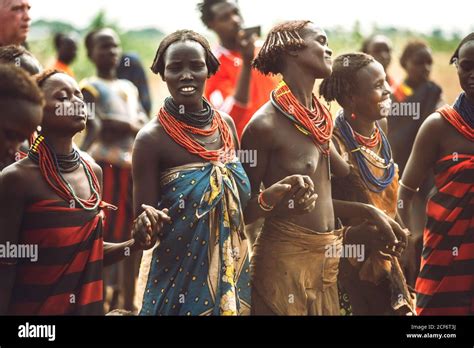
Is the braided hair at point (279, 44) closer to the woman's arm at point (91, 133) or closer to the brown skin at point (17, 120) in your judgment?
the brown skin at point (17, 120)

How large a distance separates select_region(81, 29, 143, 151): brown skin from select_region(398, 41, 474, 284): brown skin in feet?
9.98

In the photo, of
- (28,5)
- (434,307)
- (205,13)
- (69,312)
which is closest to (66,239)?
(69,312)

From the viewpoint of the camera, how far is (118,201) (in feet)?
27.2

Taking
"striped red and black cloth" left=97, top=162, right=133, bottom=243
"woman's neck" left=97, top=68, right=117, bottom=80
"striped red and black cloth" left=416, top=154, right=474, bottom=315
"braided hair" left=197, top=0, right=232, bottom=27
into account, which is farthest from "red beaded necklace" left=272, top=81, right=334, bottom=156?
"woman's neck" left=97, top=68, right=117, bottom=80

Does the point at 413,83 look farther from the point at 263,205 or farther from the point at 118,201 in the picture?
the point at 263,205

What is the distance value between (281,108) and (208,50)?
20.6 inches

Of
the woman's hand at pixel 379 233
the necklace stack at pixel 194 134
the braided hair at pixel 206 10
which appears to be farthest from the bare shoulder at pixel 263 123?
the braided hair at pixel 206 10

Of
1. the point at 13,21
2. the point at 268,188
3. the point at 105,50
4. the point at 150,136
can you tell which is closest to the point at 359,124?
the point at 268,188

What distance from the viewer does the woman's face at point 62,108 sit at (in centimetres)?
501

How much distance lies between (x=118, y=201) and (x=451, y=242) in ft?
10.6

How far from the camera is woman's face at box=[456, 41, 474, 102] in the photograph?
5.97 meters

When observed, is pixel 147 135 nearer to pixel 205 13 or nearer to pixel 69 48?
pixel 205 13

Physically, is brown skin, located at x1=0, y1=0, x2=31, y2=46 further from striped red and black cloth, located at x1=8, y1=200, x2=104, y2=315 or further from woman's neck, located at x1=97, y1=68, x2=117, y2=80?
woman's neck, located at x1=97, y1=68, x2=117, y2=80

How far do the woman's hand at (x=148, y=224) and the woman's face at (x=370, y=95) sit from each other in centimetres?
168
